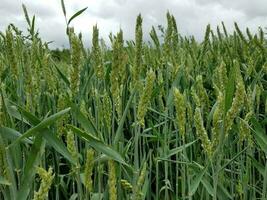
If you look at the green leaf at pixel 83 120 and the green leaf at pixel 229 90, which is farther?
the green leaf at pixel 83 120

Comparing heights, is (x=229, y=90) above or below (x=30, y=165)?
above

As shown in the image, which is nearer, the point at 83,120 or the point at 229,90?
the point at 229,90

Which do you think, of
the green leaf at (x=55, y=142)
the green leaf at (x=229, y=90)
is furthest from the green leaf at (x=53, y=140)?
the green leaf at (x=229, y=90)

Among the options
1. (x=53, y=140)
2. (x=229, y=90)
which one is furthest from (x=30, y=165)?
(x=229, y=90)

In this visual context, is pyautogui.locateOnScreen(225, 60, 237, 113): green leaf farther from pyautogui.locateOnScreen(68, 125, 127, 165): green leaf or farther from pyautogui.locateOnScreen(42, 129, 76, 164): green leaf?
pyautogui.locateOnScreen(42, 129, 76, 164): green leaf

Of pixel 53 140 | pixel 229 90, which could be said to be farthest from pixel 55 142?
pixel 229 90

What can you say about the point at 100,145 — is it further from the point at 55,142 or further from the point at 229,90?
the point at 229,90

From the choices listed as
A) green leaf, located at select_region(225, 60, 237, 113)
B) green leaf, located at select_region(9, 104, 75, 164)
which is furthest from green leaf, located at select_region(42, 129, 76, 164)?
green leaf, located at select_region(225, 60, 237, 113)

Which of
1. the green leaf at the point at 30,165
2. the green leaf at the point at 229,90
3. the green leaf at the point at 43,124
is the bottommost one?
the green leaf at the point at 30,165

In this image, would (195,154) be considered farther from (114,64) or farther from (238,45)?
(238,45)

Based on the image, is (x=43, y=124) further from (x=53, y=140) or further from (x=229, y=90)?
(x=229, y=90)

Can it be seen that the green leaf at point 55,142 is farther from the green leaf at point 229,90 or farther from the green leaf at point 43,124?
the green leaf at point 229,90

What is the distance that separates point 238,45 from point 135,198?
1939mm

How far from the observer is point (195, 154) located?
1604 mm
